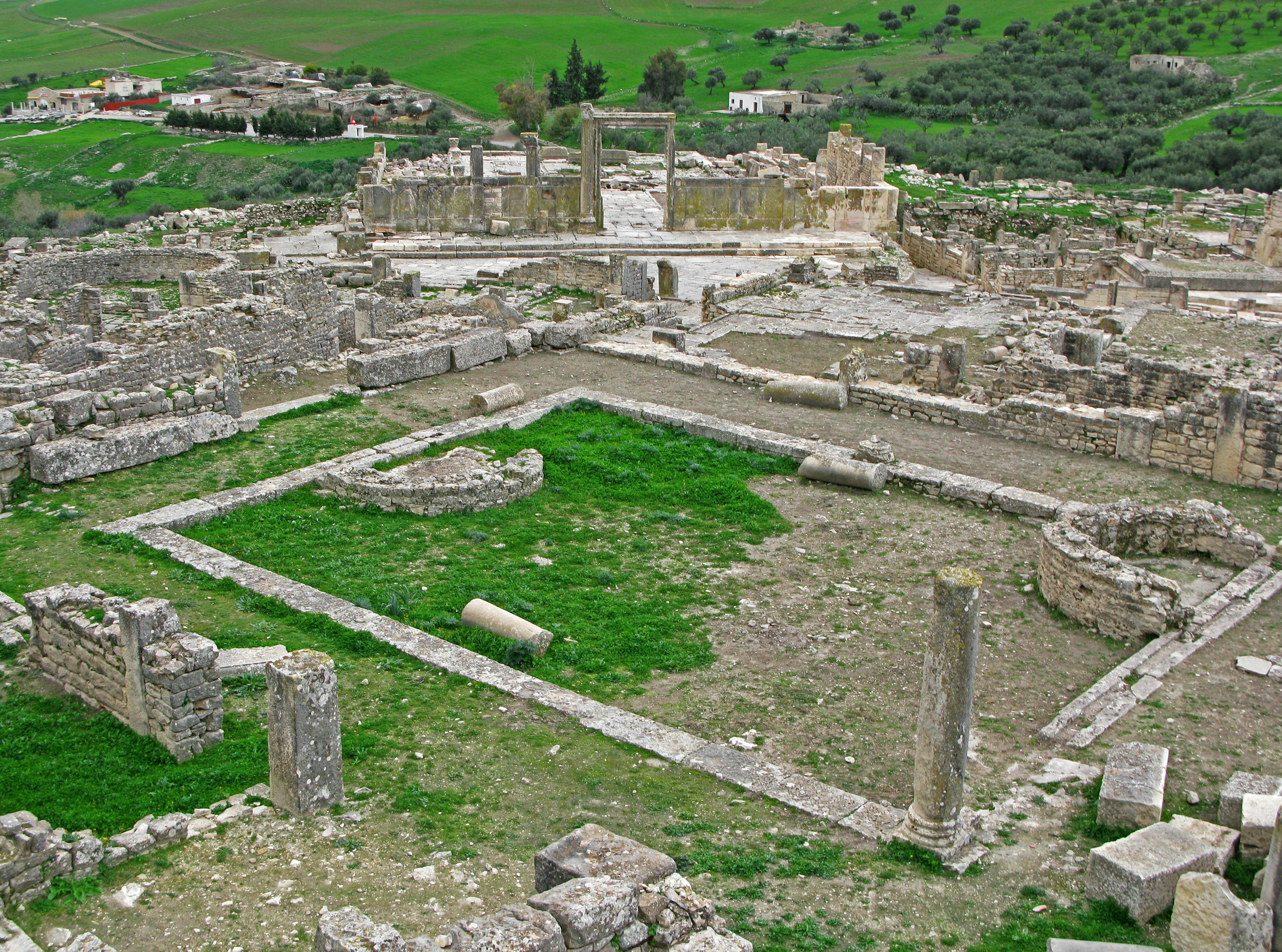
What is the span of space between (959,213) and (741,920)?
41555 mm

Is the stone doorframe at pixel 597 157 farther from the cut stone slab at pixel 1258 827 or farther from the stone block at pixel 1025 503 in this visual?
the cut stone slab at pixel 1258 827

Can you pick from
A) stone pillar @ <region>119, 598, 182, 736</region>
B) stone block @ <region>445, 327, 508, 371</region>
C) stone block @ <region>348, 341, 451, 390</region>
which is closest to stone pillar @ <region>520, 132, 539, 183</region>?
stone block @ <region>445, 327, 508, 371</region>

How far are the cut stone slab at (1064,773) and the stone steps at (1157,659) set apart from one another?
1.21ft

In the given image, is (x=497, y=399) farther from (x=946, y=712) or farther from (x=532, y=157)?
(x=532, y=157)

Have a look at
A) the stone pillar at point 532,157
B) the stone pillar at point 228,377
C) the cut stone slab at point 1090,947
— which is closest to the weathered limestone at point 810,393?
the stone pillar at point 228,377

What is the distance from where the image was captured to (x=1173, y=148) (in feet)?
198

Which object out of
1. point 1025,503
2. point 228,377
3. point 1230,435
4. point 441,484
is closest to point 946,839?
point 1025,503

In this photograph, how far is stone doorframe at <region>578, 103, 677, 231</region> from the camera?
1373 inches

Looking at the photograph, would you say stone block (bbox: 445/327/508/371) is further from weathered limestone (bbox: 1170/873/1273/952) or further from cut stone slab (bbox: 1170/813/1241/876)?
weathered limestone (bbox: 1170/873/1273/952)

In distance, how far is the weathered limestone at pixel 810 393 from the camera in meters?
18.6

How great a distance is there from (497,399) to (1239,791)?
11794 millimetres

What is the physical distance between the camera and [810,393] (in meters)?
18.8

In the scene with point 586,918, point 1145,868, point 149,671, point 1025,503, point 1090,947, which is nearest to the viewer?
point 586,918

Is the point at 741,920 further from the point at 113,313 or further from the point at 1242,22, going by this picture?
the point at 1242,22
